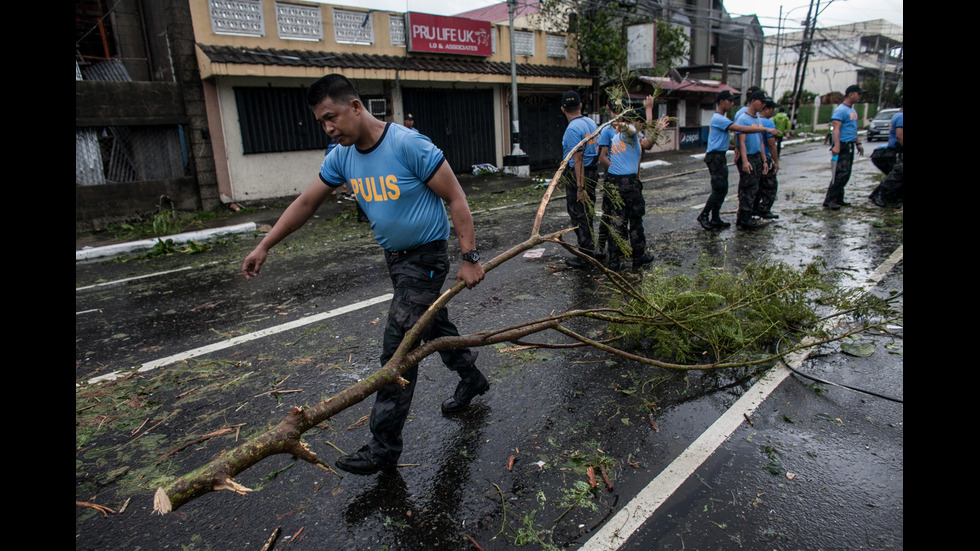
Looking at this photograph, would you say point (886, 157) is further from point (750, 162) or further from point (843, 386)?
point (843, 386)

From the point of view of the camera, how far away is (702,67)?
32.7 m

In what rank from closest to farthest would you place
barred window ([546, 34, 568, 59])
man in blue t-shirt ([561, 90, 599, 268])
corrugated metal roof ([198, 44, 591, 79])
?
1. man in blue t-shirt ([561, 90, 599, 268])
2. corrugated metal roof ([198, 44, 591, 79])
3. barred window ([546, 34, 568, 59])

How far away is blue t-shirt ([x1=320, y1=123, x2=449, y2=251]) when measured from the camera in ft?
9.08

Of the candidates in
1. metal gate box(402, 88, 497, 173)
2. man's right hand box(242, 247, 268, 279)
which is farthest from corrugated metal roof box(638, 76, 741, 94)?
man's right hand box(242, 247, 268, 279)

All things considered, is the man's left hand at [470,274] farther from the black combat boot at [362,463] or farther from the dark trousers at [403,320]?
the black combat boot at [362,463]

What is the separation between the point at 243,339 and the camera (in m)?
4.75

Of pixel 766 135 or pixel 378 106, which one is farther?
pixel 378 106

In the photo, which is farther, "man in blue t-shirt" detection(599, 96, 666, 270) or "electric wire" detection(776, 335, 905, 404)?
"man in blue t-shirt" detection(599, 96, 666, 270)

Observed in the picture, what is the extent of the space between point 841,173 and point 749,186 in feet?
7.34

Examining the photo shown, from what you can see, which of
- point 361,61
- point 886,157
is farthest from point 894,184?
point 361,61

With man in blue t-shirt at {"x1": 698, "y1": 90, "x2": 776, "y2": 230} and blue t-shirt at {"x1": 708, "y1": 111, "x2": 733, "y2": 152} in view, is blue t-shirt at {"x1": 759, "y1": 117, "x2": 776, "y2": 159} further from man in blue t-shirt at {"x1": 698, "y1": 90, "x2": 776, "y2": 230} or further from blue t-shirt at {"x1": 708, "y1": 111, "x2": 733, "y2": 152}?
blue t-shirt at {"x1": 708, "y1": 111, "x2": 733, "y2": 152}

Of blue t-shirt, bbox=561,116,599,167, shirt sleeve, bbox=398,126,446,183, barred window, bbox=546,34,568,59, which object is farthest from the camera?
barred window, bbox=546,34,568,59

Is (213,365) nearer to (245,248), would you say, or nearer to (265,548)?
(265,548)

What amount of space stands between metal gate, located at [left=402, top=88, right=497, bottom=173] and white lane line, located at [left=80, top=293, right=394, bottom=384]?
39.2 ft
